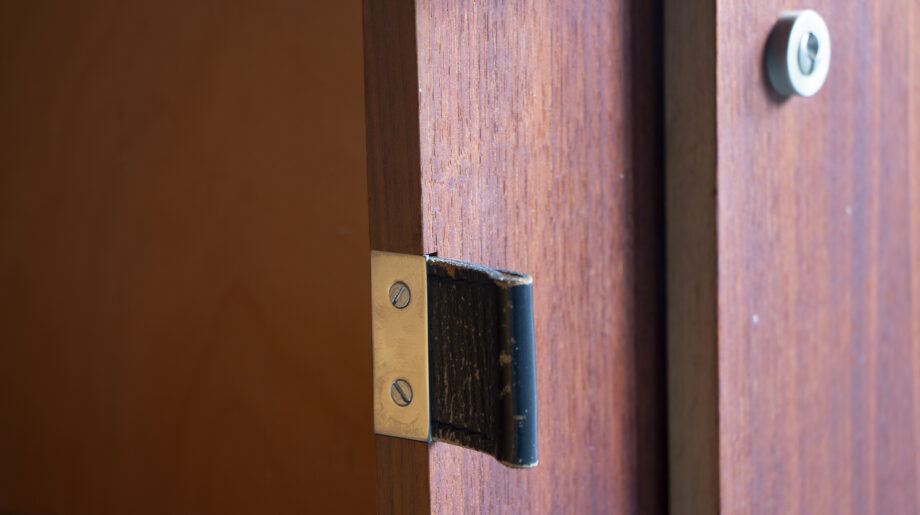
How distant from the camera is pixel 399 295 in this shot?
250mm

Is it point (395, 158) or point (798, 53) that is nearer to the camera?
point (395, 158)

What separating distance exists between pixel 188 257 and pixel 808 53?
0.36 m

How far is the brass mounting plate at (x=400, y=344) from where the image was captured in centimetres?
25

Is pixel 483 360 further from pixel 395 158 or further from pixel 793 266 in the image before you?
pixel 793 266

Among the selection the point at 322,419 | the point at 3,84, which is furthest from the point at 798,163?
the point at 3,84

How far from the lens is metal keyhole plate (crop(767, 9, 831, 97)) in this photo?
0.37 m

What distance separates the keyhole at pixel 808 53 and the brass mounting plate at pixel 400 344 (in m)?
0.24

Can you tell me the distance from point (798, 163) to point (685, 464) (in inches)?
6.6

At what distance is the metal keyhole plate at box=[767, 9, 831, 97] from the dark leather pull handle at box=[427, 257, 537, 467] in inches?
8.4

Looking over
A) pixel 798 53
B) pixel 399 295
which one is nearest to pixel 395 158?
pixel 399 295

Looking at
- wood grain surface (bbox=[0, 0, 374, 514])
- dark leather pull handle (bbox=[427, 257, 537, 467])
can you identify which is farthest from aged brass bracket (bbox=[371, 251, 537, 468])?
wood grain surface (bbox=[0, 0, 374, 514])

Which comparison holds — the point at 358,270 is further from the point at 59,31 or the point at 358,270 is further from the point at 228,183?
the point at 59,31

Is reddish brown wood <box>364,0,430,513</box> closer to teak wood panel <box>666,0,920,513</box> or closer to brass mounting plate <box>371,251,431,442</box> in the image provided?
brass mounting plate <box>371,251,431,442</box>

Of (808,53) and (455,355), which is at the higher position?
(808,53)
